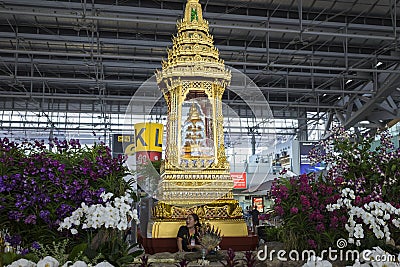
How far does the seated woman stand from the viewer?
5.39m

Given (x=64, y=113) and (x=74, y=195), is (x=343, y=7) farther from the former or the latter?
(x=64, y=113)

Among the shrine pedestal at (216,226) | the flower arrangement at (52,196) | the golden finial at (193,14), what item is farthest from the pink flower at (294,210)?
the golden finial at (193,14)

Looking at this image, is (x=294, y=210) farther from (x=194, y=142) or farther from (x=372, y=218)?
(x=194, y=142)

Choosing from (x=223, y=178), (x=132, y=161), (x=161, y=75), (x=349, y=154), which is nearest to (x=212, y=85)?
(x=161, y=75)

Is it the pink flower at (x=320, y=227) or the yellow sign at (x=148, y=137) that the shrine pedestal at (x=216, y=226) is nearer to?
the pink flower at (x=320, y=227)

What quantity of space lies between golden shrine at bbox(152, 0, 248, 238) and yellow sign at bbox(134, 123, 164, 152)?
15.0 ft

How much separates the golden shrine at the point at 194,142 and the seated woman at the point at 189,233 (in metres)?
0.46

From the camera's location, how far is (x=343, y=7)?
12.6 m

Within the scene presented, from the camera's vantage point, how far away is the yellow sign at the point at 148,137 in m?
11.4

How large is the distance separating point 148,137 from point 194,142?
5.07 m

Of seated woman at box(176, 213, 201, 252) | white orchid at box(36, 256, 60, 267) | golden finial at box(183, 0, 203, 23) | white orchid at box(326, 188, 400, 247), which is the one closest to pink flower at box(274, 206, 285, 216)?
white orchid at box(326, 188, 400, 247)

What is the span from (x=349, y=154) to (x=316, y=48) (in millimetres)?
12390

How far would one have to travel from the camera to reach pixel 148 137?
37.9ft

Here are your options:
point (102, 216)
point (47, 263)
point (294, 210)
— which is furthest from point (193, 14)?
point (47, 263)
